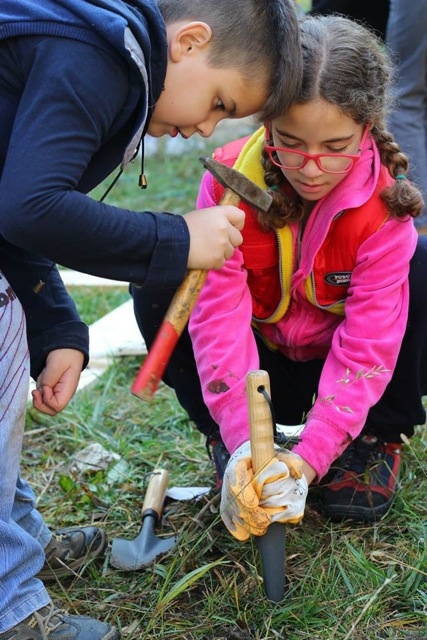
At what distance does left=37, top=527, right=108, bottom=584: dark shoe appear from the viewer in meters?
2.14

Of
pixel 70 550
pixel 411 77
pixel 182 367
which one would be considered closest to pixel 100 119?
pixel 182 367

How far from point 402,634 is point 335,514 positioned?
1.60ft

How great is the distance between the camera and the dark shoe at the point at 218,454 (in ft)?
7.59

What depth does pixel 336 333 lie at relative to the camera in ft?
7.39

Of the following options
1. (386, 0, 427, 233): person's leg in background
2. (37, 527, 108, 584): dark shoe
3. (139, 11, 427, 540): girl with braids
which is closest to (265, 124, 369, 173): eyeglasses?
(139, 11, 427, 540): girl with braids

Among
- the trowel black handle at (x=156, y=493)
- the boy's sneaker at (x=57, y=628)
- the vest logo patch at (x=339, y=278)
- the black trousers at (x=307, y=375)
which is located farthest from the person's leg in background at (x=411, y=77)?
the boy's sneaker at (x=57, y=628)

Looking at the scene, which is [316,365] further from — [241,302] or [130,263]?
[130,263]

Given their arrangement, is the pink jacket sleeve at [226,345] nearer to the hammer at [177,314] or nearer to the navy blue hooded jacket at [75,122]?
the hammer at [177,314]

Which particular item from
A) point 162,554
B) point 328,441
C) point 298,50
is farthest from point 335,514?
point 298,50

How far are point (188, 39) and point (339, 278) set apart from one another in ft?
2.50

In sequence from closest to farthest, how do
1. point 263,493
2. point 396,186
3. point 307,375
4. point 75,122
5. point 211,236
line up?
1. point 75,122
2. point 211,236
3. point 263,493
4. point 396,186
5. point 307,375

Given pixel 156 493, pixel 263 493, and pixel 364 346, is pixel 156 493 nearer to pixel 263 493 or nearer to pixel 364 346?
pixel 263 493

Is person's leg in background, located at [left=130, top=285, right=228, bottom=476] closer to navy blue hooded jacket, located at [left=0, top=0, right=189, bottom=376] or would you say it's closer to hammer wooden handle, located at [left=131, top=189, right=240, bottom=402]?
hammer wooden handle, located at [left=131, top=189, right=240, bottom=402]

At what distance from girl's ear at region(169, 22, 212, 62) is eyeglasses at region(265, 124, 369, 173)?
14.7 inches
